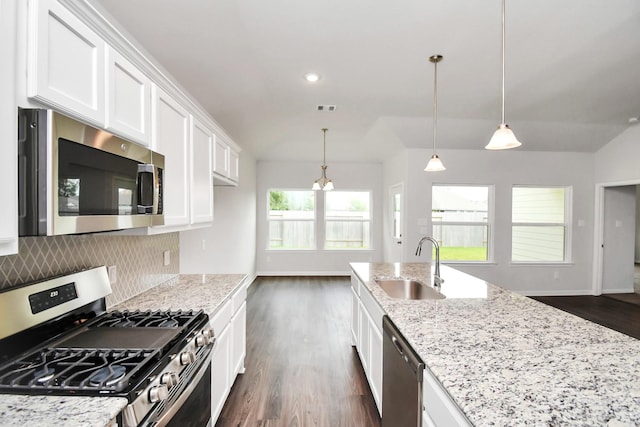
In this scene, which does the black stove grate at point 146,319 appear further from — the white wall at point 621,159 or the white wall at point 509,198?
the white wall at point 621,159

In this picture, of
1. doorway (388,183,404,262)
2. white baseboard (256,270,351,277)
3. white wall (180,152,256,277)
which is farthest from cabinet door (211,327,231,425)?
white baseboard (256,270,351,277)

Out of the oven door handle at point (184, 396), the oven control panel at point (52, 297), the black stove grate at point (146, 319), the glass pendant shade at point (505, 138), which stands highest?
the glass pendant shade at point (505, 138)

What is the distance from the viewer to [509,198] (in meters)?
4.93

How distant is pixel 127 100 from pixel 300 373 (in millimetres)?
2408

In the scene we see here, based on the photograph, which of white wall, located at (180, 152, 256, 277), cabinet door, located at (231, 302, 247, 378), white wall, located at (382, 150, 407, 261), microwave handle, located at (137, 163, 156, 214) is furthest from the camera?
white wall, located at (382, 150, 407, 261)

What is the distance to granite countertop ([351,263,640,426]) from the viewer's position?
811 millimetres

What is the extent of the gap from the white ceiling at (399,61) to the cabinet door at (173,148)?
0.68m

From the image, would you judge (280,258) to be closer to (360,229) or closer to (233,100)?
(360,229)

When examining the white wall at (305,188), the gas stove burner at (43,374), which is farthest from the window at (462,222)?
the gas stove burner at (43,374)

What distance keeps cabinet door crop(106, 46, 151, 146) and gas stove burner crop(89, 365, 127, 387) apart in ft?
3.02

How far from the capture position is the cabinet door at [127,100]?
117 centimetres

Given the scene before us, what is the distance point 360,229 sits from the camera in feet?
21.5

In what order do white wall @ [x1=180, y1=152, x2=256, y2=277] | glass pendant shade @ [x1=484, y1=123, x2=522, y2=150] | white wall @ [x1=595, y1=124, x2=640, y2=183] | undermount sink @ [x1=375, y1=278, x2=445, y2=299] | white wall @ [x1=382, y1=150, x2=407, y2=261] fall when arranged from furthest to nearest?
white wall @ [x1=382, y1=150, x2=407, y2=261] → white wall @ [x1=595, y1=124, x2=640, y2=183] → white wall @ [x1=180, y1=152, x2=256, y2=277] → undermount sink @ [x1=375, y1=278, x2=445, y2=299] → glass pendant shade @ [x1=484, y1=123, x2=522, y2=150]

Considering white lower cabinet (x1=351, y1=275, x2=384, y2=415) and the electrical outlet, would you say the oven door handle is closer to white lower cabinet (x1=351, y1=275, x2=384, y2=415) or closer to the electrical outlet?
the electrical outlet
